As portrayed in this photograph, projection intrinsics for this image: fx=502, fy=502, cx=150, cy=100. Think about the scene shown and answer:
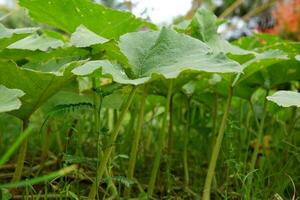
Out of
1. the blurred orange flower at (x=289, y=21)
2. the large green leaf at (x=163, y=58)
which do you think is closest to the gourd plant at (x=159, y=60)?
the large green leaf at (x=163, y=58)

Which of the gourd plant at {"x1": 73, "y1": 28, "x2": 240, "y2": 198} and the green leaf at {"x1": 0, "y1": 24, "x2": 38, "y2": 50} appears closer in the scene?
the gourd plant at {"x1": 73, "y1": 28, "x2": 240, "y2": 198}

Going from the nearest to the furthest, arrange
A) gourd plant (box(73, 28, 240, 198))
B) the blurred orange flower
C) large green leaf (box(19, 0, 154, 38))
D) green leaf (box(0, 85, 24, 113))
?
green leaf (box(0, 85, 24, 113)) < gourd plant (box(73, 28, 240, 198)) < large green leaf (box(19, 0, 154, 38)) < the blurred orange flower

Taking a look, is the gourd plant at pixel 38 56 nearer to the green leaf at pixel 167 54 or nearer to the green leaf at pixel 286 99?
the green leaf at pixel 167 54

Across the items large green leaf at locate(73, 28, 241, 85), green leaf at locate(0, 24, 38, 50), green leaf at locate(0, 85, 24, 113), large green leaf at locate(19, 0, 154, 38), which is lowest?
green leaf at locate(0, 85, 24, 113)

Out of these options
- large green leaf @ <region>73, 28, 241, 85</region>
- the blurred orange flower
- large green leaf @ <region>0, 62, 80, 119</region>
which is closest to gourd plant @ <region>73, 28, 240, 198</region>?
large green leaf @ <region>73, 28, 241, 85</region>

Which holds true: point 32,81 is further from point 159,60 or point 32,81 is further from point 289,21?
point 289,21

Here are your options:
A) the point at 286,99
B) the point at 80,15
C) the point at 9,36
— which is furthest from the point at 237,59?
the point at 9,36

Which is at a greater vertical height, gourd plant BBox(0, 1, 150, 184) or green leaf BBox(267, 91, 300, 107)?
gourd plant BBox(0, 1, 150, 184)

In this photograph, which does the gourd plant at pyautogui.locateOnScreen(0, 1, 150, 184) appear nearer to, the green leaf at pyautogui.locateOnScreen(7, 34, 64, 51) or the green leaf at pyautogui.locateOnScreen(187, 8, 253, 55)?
the green leaf at pyautogui.locateOnScreen(7, 34, 64, 51)
